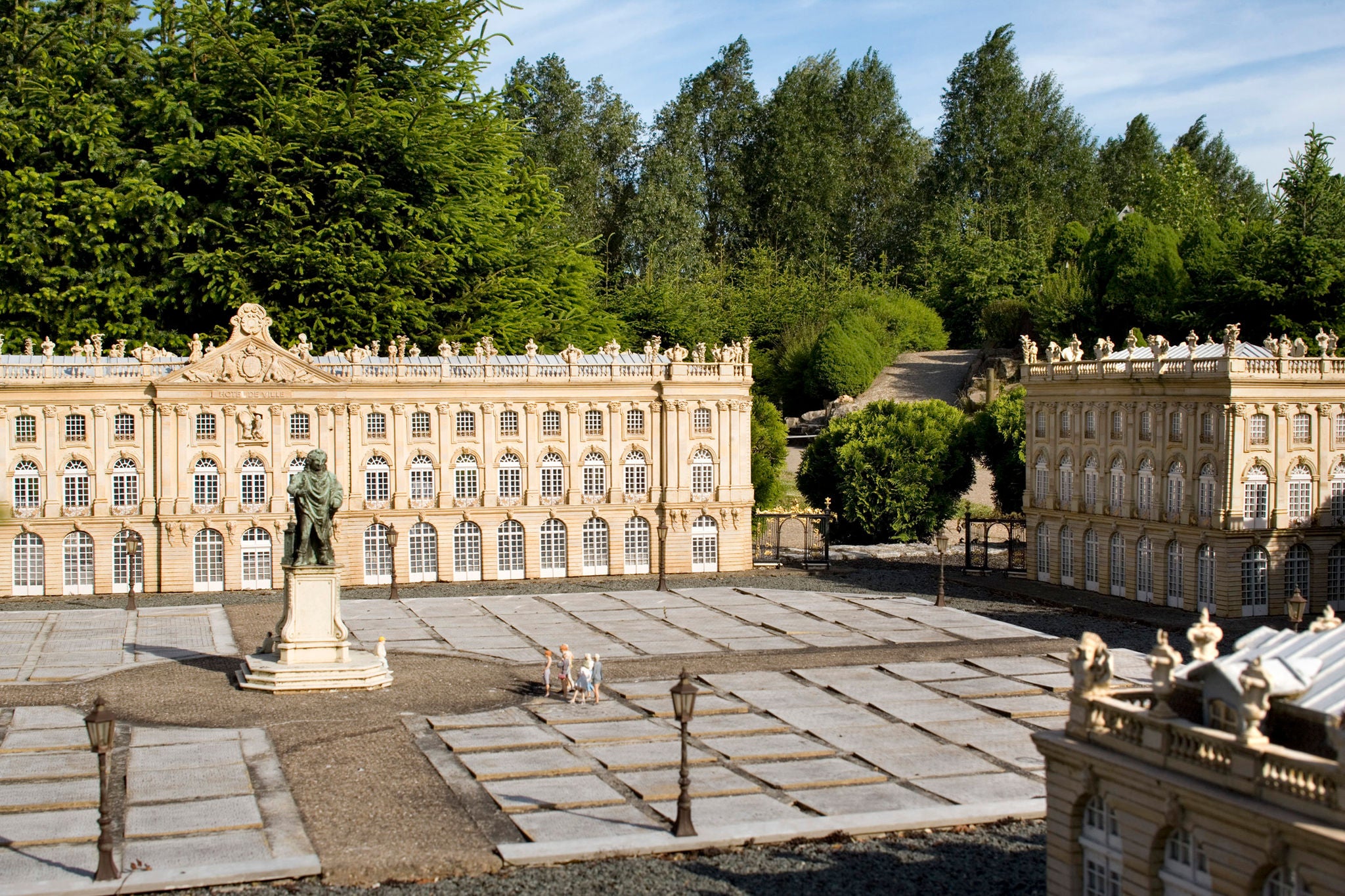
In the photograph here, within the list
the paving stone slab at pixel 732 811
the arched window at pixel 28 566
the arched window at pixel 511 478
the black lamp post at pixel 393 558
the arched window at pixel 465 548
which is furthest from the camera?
Answer: the arched window at pixel 511 478

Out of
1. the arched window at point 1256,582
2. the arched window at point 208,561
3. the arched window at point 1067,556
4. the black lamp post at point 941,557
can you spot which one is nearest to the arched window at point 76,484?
the arched window at point 208,561

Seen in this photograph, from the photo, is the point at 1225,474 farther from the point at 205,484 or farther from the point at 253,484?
the point at 205,484

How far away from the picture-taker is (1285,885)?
1923cm

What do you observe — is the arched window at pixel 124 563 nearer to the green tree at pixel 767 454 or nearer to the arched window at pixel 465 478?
the arched window at pixel 465 478

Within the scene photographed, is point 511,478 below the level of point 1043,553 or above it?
above

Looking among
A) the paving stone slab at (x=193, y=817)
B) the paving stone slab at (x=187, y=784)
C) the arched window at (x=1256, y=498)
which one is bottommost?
the paving stone slab at (x=193, y=817)

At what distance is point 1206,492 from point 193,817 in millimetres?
39758

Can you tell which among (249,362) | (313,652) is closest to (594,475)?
(249,362)

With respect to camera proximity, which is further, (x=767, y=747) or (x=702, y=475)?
(x=702, y=475)

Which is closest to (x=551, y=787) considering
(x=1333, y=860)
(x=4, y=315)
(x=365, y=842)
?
(x=365, y=842)

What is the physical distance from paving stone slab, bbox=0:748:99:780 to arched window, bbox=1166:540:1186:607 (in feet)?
129

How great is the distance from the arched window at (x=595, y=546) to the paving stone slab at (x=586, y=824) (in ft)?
120

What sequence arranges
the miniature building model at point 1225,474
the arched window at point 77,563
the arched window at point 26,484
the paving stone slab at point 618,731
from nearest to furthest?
the paving stone slab at point 618,731
the miniature building model at point 1225,474
the arched window at point 26,484
the arched window at point 77,563

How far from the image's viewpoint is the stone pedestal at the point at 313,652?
42.4m
